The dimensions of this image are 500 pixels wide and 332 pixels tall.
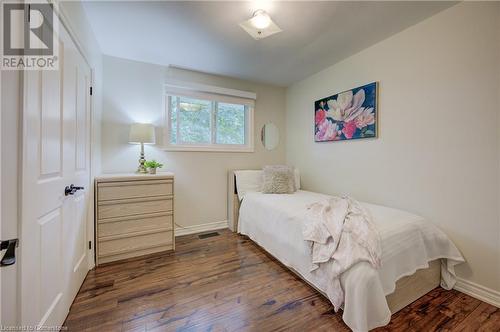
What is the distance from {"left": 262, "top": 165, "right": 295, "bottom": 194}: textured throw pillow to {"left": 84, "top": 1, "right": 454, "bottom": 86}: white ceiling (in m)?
1.52

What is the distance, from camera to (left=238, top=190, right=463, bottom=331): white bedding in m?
1.26

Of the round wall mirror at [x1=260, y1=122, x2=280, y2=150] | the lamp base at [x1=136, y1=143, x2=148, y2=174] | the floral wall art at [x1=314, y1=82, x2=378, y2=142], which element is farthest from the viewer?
the round wall mirror at [x1=260, y1=122, x2=280, y2=150]

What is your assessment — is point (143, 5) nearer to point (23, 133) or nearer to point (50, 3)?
point (50, 3)

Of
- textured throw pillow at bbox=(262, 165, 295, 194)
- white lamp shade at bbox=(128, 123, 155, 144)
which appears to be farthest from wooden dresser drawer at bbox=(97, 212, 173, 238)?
textured throw pillow at bbox=(262, 165, 295, 194)

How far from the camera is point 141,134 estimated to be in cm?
243

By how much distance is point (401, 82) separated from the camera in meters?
2.08

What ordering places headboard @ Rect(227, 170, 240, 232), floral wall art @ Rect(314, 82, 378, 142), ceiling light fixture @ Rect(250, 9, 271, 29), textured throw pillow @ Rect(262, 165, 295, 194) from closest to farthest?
ceiling light fixture @ Rect(250, 9, 271, 29), floral wall art @ Rect(314, 82, 378, 142), textured throw pillow @ Rect(262, 165, 295, 194), headboard @ Rect(227, 170, 240, 232)

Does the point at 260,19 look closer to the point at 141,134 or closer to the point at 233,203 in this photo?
the point at 141,134

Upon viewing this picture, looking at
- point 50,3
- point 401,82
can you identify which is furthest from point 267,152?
point 50,3

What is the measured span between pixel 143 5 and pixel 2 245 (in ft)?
6.27

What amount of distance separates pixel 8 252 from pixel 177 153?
88.4 inches

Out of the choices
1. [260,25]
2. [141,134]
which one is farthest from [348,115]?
[141,134]

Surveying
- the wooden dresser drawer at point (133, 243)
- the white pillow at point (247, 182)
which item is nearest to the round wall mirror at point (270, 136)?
the white pillow at point (247, 182)

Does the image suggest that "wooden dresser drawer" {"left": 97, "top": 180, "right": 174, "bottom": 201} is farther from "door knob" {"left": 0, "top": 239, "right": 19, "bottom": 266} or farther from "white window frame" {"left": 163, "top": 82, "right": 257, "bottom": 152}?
"door knob" {"left": 0, "top": 239, "right": 19, "bottom": 266}
